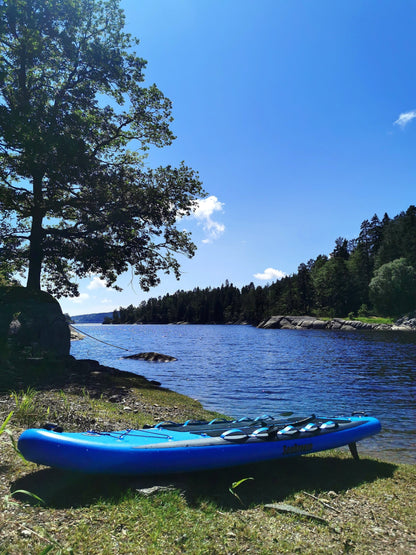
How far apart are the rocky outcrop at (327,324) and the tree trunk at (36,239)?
227ft

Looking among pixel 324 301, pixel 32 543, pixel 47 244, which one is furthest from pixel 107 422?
pixel 324 301

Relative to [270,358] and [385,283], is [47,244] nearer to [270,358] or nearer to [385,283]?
[270,358]

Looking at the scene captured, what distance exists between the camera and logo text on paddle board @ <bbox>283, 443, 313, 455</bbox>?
6049 millimetres

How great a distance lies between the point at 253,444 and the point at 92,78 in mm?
18464

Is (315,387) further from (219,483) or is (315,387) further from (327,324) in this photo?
(327,324)

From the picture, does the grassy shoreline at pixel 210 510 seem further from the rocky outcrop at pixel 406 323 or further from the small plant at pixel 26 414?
the rocky outcrop at pixel 406 323

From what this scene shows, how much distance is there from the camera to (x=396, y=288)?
73.3m

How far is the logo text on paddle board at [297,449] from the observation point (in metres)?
6.05

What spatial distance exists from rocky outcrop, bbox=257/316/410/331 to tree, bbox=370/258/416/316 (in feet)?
20.0

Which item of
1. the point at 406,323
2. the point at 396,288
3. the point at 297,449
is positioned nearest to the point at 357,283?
the point at 396,288

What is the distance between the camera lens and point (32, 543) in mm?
3350

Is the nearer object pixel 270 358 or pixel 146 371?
pixel 146 371

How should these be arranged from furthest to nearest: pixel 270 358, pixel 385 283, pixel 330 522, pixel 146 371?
pixel 385 283 → pixel 270 358 → pixel 146 371 → pixel 330 522

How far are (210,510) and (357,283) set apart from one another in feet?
315
